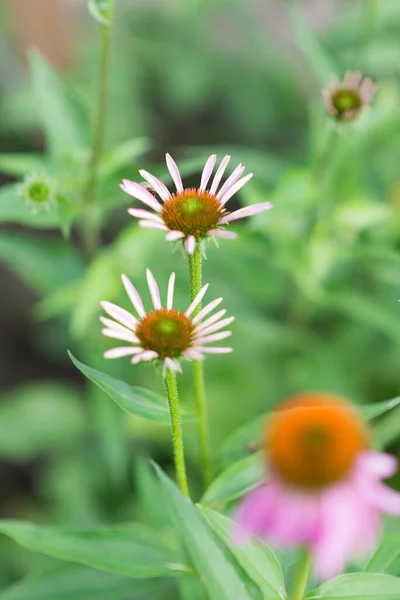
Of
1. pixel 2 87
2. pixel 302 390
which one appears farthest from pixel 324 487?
pixel 2 87

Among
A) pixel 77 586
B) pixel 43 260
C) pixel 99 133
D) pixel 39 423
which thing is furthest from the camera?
pixel 39 423

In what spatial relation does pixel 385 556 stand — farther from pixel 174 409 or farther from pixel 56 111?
pixel 56 111

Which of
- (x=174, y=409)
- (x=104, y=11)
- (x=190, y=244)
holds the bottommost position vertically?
(x=174, y=409)

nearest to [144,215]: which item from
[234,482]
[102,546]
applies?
[234,482]

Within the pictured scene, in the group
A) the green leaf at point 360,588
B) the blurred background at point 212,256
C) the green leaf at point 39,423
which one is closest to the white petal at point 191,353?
the green leaf at point 360,588

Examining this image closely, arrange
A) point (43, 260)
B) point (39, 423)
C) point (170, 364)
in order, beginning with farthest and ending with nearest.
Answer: point (39, 423) < point (43, 260) < point (170, 364)

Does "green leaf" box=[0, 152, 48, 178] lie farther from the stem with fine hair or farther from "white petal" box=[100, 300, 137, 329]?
"white petal" box=[100, 300, 137, 329]

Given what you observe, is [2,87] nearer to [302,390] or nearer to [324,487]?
[302,390]
